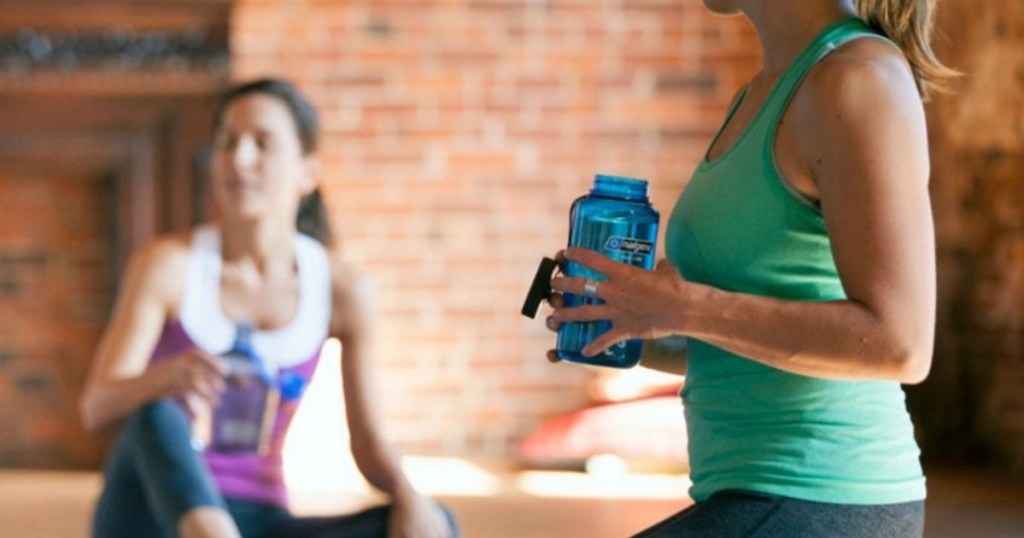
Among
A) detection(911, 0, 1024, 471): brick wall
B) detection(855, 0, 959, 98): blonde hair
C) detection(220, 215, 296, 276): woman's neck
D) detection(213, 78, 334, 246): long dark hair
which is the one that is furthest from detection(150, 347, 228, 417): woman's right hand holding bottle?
detection(911, 0, 1024, 471): brick wall

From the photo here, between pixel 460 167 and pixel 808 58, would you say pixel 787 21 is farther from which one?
pixel 460 167

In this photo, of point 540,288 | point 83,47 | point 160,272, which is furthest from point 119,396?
point 83,47

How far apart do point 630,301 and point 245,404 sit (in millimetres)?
1149

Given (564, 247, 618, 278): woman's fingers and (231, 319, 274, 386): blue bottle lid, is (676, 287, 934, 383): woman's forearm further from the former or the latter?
(231, 319, 274, 386): blue bottle lid

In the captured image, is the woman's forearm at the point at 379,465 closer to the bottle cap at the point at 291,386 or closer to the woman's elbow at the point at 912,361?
the bottle cap at the point at 291,386

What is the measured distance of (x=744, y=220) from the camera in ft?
4.18

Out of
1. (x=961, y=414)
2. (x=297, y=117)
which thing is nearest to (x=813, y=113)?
(x=297, y=117)

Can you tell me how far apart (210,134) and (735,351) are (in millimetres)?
4134

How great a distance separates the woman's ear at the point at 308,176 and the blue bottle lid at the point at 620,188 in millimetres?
1485

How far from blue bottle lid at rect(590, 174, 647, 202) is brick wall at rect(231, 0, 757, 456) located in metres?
3.95

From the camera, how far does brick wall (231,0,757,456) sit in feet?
17.4

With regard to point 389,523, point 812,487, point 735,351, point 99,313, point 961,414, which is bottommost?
point 961,414

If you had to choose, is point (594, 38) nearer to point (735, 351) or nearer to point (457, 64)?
point (457, 64)

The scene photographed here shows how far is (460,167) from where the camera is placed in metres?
5.36
